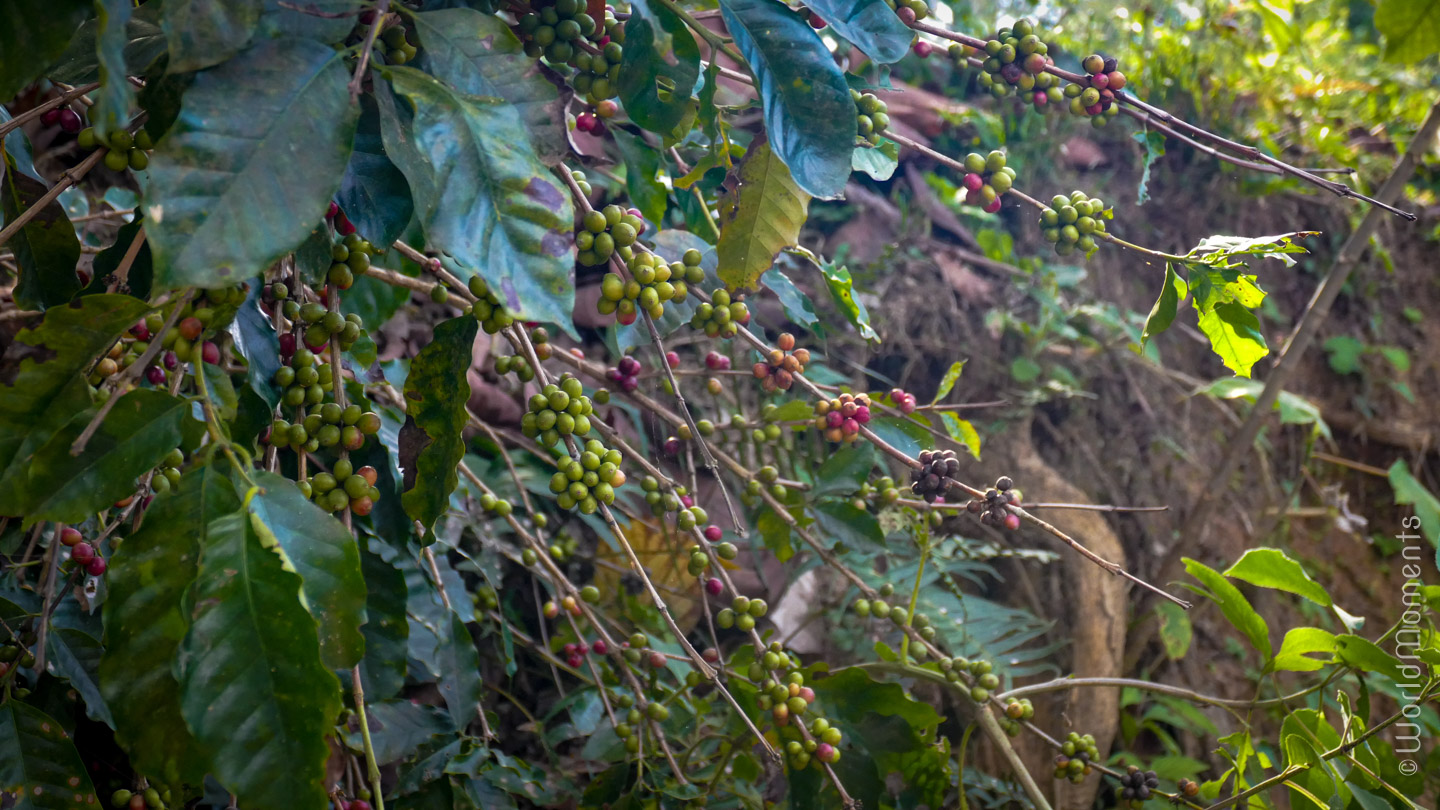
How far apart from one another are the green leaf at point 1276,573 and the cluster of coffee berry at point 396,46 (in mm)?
1219

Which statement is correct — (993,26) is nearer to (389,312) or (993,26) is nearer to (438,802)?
(389,312)

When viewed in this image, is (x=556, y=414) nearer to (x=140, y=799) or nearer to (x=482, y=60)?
(x=482, y=60)

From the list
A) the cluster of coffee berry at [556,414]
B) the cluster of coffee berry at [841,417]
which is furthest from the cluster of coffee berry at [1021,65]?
the cluster of coffee berry at [556,414]

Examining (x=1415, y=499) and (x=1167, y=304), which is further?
(x=1415, y=499)

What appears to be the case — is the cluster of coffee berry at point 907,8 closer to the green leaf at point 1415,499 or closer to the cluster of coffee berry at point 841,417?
the cluster of coffee berry at point 841,417

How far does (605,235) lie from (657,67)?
0.17m

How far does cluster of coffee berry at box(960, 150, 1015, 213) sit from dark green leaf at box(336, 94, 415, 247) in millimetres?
683

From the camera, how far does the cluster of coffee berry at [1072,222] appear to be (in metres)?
1.09

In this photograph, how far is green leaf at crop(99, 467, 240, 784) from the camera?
653 millimetres

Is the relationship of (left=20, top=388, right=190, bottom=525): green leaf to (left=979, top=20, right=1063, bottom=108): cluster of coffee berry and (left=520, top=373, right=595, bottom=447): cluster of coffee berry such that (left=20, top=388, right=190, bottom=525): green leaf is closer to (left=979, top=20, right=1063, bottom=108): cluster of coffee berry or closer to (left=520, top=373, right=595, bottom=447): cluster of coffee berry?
(left=520, top=373, right=595, bottom=447): cluster of coffee berry

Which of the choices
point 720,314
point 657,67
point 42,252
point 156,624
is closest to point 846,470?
point 720,314

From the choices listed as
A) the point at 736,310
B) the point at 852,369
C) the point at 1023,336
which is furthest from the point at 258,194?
the point at 1023,336

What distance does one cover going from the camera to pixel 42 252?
875 millimetres

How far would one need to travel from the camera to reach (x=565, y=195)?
0.70m
